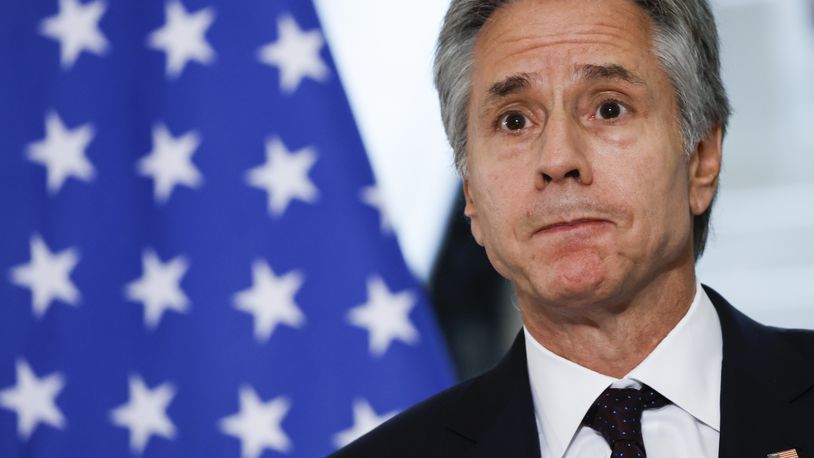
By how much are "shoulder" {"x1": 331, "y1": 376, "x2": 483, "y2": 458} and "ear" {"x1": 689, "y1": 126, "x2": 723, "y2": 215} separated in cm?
66

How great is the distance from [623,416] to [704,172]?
60cm

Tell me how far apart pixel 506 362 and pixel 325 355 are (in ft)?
2.79

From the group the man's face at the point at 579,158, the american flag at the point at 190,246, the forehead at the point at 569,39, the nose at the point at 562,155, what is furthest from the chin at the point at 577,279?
the american flag at the point at 190,246

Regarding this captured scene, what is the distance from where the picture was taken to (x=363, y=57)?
4570 millimetres

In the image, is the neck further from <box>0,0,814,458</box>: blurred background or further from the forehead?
<box>0,0,814,458</box>: blurred background

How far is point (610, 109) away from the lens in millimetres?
2545

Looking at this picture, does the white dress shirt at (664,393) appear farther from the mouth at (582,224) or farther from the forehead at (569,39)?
the forehead at (569,39)

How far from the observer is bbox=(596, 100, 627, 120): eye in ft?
8.34

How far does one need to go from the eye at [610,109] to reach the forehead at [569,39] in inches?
3.4

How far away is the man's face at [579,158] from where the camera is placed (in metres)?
2.47

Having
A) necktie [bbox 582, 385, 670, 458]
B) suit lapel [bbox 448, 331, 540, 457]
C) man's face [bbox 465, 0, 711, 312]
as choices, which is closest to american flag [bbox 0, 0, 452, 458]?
suit lapel [bbox 448, 331, 540, 457]

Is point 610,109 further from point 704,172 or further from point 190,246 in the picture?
point 190,246

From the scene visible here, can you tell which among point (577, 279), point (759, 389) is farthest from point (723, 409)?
point (577, 279)

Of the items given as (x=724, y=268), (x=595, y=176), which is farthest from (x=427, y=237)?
(x=595, y=176)
